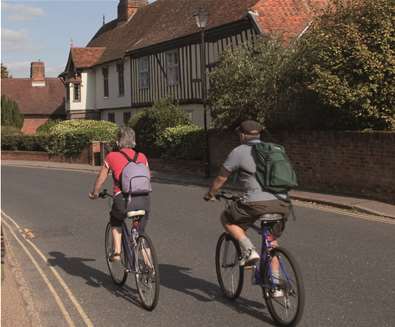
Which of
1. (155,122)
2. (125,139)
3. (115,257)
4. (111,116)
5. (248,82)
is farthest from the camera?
(111,116)

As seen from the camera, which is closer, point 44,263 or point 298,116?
point 44,263

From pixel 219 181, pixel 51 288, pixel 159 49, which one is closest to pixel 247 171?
pixel 219 181

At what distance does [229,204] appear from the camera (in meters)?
5.51

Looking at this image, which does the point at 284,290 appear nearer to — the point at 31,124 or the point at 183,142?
the point at 183,142

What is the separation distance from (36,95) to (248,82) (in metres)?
A: 46.2

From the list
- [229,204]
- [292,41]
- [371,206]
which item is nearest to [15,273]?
[229,204]

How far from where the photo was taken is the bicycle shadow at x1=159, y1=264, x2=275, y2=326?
5582mm

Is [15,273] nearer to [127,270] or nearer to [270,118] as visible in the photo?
[127,270]

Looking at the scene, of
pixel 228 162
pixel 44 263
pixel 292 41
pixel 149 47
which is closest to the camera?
pixel 228 162

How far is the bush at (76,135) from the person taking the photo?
104 feet

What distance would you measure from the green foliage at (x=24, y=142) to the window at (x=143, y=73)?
6.53m

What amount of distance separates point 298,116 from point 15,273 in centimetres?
1043

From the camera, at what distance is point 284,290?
5.05 m

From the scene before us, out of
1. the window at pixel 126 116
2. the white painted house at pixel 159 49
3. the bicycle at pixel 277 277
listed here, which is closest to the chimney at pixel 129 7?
the white painted house at pixel 159 49
